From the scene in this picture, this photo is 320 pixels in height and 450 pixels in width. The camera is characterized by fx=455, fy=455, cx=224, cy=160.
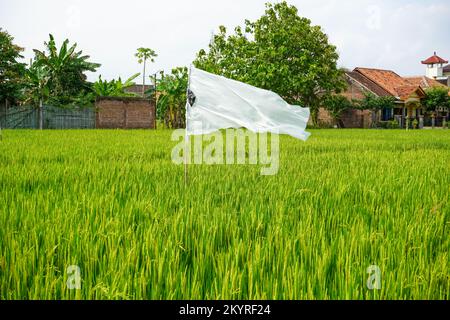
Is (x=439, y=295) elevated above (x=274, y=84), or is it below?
below

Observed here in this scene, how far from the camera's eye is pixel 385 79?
35938 millimetres

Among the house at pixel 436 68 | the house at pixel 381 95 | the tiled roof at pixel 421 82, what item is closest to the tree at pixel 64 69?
the house at pixel 381 95

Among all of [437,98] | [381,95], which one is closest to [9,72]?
[381,95]

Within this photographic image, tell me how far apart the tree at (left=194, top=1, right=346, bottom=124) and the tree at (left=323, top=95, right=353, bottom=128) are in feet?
1.51

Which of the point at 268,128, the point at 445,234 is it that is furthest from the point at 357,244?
the point at 268,128

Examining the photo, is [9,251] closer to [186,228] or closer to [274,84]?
[186,228]

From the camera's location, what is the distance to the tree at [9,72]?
19969 mm

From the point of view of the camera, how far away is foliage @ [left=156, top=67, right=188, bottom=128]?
22984 mm

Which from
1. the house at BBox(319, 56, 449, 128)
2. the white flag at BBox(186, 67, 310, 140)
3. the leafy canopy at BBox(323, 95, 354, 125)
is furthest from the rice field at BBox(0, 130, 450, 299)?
the house at BBox(319, 56, 449, 128)

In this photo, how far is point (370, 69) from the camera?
36.1 metres

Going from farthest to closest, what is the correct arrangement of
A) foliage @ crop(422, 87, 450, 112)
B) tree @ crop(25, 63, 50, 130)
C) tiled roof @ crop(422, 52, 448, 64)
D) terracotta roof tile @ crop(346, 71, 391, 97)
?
tiled roof @ crop(422, 52, 448, 64) → foliage @ crop(422, 87, 450, 112) → terracotta roof tile @ crop(346, 71, 391, 97) → tree @ crop(25, 63, 50, 130)

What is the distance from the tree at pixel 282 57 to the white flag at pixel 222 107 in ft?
59.8

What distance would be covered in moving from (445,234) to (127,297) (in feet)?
5.93

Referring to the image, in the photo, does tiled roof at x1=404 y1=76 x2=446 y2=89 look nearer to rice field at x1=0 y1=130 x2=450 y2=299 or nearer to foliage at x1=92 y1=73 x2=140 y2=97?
foliage at x1=92 y1=73 x2=140 y2=97
